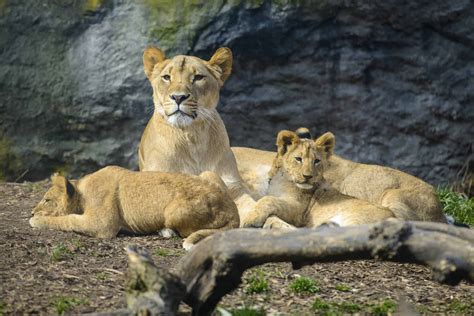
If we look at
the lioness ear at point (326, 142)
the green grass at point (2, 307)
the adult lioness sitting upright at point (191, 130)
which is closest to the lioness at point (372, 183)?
the lioness ear at point (326, 142)

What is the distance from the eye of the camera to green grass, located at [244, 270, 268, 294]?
23.6ft

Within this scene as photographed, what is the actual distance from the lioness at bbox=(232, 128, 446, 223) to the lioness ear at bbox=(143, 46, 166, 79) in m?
1.52

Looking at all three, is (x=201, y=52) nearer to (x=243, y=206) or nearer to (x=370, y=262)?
(x=243, y=206)

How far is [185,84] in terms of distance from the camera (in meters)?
9.73

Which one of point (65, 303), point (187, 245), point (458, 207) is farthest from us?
point (458, 207)

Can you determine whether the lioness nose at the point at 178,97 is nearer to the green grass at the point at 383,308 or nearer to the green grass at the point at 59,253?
the green grass at the point at 59,253

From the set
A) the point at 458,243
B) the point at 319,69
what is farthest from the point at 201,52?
the point at 458,243

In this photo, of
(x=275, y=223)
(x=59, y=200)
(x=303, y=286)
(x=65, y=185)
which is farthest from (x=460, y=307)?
(x=59, y=200)

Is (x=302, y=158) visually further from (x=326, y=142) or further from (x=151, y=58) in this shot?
(x=151, y=58)

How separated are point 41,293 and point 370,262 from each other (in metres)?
3.15

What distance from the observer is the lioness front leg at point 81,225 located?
8.81 meters

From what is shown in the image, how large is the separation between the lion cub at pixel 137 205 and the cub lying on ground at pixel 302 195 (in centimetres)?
51

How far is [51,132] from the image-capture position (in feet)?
39.7

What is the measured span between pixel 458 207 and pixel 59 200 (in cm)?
464
